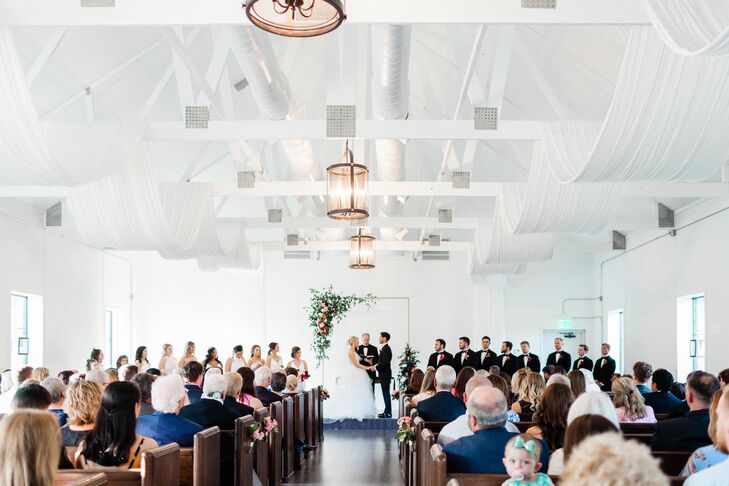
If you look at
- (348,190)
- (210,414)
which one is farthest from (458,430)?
(348,190)

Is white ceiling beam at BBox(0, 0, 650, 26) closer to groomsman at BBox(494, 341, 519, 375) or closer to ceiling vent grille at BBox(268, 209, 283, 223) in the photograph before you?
ceiling vent grille at BBox(268, 209, 283, 223)

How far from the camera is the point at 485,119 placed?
8250 mm

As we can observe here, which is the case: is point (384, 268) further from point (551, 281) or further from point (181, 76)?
point (181, 76)

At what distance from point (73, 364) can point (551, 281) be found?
34.7 ft

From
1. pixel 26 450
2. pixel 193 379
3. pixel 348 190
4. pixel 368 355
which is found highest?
pixel 348 190

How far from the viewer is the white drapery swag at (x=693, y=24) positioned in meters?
3.75

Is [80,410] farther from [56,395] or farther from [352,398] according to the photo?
[352,398]

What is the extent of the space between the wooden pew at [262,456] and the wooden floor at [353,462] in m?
1.27

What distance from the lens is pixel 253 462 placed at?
6512mm

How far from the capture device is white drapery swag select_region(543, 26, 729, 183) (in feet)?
16.4

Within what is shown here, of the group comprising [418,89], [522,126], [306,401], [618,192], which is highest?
[418,89]

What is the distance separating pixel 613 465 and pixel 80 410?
12.1ft

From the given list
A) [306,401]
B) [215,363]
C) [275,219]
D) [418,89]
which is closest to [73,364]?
[215,363]

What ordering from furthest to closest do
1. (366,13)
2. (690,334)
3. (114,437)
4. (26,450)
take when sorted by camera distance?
1. (690,334)
2. (366,13)
3. (114,437)
4. (26,450)
